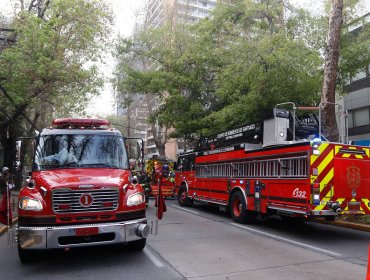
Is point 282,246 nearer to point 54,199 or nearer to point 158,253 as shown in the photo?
point 158,253

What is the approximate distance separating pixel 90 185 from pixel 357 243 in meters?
6.35

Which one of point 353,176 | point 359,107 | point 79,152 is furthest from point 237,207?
point 359,107

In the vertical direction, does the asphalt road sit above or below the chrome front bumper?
below

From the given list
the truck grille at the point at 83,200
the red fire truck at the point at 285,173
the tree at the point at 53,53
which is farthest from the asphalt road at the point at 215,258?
the tree at the point at 53,53

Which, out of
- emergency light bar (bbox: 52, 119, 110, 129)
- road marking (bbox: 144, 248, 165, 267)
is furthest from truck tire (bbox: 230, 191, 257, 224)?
emergency light bar (bbox: 52, 119, 110, 129)

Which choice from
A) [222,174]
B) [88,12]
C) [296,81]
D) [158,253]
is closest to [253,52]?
[296,81]

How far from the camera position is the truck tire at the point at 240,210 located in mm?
12055

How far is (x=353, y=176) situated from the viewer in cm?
982

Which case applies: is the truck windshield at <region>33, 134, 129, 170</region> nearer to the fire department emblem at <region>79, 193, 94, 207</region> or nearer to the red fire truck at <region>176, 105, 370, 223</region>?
the fire department emblem at <region>79, 193, 94, 207</region>

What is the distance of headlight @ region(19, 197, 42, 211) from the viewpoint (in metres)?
6.43

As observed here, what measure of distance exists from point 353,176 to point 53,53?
40.8 ft

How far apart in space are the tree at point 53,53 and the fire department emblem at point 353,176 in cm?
1146

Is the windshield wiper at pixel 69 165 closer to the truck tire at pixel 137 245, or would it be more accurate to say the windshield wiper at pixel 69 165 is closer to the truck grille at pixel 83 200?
the truck grille at pixel 83 200

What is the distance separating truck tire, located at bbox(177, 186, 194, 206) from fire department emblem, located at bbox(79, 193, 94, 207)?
439 inches
